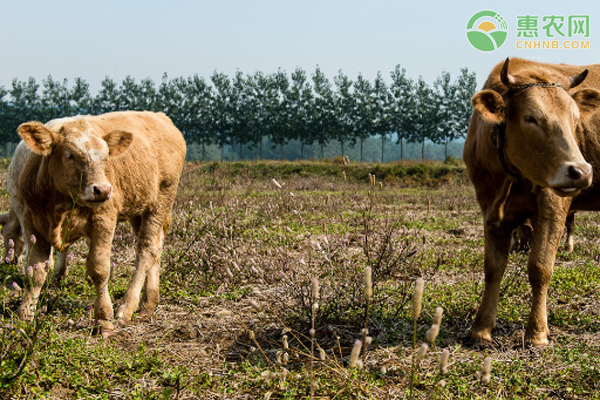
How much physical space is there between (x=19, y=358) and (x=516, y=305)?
4.39 metres

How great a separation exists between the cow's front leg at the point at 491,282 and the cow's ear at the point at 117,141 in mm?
3326

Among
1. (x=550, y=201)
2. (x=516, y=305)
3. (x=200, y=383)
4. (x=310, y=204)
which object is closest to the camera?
(x=200, y=383)

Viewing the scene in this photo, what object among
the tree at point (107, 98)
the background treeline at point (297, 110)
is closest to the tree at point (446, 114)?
the background treeline at point (297, 110)

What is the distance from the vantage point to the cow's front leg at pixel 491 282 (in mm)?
4316

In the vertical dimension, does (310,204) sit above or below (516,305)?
below

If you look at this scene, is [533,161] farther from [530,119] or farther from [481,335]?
[481,335]

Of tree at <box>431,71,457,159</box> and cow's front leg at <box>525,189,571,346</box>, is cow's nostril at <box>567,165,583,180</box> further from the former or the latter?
tree at <box>431,71,457,159</box>

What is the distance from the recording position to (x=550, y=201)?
4.09 m

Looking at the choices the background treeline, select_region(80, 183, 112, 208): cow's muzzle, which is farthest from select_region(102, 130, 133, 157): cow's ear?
the background treeline

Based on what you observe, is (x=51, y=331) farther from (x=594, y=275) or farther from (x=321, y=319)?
(x=594, y=275)

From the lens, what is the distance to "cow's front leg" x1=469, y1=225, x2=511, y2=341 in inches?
170

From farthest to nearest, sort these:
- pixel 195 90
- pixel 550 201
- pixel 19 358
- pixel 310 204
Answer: pixel 195 90 → pixel 310 204 → pixel 550 201 → pixel 19 358

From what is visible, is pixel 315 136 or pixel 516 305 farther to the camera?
pixel 315 136

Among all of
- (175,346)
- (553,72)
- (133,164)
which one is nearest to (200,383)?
(175,346)
